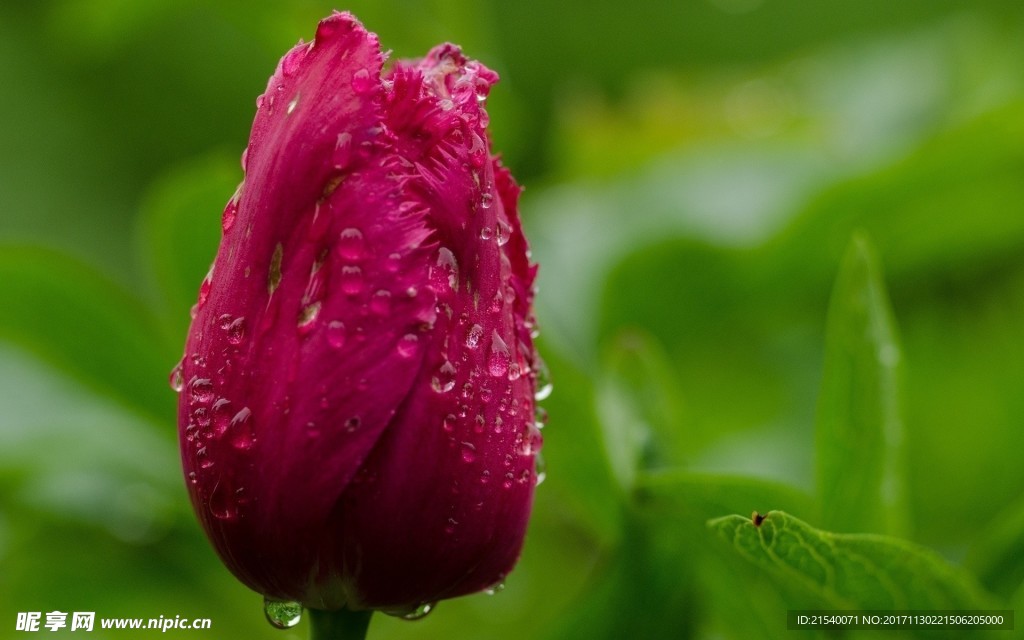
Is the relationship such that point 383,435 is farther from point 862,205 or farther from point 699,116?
point 699,116

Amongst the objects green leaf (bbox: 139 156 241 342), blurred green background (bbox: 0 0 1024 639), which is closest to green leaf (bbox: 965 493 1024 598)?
blurred green background (bbox: 0 0 1024 639)

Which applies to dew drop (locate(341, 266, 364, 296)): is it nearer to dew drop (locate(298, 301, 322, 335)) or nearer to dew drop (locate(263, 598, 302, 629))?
dew drop (locate(298, 301, 322, 335))

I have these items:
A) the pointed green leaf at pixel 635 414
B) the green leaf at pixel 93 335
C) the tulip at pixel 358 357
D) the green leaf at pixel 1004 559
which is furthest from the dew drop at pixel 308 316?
the green leaf at pixel 93 335

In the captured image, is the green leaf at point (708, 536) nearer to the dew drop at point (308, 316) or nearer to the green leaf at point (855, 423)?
the green leaf at point (855, 423)

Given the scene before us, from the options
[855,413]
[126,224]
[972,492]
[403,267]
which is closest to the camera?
[403,267]

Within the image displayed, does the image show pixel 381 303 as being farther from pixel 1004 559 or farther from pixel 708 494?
pixel 1004 559

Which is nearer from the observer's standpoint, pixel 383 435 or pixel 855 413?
pixel 383 435

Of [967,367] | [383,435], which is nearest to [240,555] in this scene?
[383,435]

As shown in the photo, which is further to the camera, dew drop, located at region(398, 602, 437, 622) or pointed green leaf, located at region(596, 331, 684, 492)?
pointed green leaf, located at region(596, 331, 684, 492)
